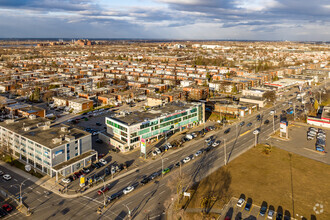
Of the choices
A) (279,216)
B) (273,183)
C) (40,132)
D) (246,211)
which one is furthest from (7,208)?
(273,183)

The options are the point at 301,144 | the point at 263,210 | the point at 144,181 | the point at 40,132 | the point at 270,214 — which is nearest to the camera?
the point at 270,214

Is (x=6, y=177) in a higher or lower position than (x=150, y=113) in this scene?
lower

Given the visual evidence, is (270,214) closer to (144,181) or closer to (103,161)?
(144,181)

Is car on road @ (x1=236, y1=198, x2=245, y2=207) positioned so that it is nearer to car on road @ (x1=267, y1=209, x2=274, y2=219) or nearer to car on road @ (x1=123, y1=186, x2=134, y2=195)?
car on road @ (x1=267, y1=209, x2=274, y2=219)

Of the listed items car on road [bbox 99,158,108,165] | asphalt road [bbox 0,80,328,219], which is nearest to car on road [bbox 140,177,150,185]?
asphalt road [bbox 0,80,328,219]

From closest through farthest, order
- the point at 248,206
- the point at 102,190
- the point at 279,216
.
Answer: the point at 279,216
the point at 248,206
the point at 102,190

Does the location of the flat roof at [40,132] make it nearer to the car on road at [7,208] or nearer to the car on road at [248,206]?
the car on road at [7,208]

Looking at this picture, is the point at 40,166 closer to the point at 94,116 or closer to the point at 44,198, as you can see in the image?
the point at 44,198

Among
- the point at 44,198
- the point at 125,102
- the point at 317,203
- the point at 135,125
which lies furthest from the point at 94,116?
the point at 317,203
